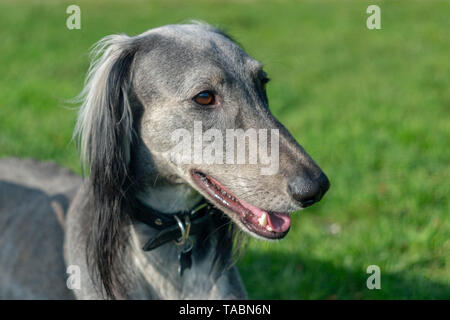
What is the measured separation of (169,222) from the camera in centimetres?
330

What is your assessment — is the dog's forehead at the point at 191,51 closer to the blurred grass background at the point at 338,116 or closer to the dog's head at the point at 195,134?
the dog's head at the point at 195,134

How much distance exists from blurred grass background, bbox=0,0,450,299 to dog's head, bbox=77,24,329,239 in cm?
167

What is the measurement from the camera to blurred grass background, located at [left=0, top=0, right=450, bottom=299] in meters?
4.77

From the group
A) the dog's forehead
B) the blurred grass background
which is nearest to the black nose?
the dog's forehead

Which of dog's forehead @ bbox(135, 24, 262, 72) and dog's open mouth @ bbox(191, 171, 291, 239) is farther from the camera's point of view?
dog's forehead @ bbox(135, 24, 262, 72)

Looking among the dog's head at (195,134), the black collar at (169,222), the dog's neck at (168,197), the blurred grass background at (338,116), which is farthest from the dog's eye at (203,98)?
the blurred grass background at (338,116)

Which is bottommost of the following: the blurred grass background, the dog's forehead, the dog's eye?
the blurred grass background

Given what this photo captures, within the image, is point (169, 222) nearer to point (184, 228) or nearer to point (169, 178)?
point (184, 228)

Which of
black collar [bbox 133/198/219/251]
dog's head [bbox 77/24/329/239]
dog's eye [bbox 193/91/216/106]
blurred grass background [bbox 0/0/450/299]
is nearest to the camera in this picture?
dog's head [bbox 77/24/329/239]

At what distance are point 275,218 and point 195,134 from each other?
63cm

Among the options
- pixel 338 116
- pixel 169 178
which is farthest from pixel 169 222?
pixel 338 116

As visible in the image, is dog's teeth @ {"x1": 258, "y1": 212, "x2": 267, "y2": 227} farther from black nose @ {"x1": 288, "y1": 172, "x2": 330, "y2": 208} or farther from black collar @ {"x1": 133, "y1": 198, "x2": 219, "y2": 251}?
black collar @ {"x1": 133, "y1": 198, "x2": 219, "y2": 251}

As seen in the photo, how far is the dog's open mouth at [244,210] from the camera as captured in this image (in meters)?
3.04
